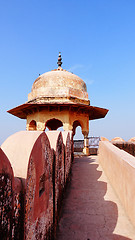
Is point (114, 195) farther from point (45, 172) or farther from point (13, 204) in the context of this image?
point (13, 204)

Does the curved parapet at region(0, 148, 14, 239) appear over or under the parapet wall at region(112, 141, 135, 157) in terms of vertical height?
over

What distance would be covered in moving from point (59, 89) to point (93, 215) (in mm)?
9255

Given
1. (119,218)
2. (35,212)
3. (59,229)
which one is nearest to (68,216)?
(59,229)

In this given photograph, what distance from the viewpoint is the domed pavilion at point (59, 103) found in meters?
10.9

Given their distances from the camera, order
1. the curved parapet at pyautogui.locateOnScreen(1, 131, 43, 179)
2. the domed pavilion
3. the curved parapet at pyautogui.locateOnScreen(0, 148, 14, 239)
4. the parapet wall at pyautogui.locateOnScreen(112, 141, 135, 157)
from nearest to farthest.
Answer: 1. the curved parapet at pyautogui.locateOnScreen(0, 148, 14, 239)
2. the curved parapet at pyautogui.locateOnScreen(1, 131, 43, 179)
3. the parapet wall at pyautogui.locateOnScreen(112, 141, 135, 157)
4. the domed pavilion

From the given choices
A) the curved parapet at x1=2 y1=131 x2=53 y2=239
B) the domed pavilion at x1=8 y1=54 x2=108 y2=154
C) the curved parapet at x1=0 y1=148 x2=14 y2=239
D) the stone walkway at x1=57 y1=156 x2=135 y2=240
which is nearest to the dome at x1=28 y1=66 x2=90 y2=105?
the domed pavilion at x1=8 y1=54 x2=108 y2=154

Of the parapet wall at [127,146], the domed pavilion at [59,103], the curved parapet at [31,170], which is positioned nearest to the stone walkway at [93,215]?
the curved parapet at [31,170]

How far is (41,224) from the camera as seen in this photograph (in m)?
1.81

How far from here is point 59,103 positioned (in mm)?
10172

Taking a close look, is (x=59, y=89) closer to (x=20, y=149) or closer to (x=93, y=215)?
(x=93, y=215)

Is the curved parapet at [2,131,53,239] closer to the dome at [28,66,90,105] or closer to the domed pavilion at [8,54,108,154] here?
the domed pavilion at [8,54,108,154]

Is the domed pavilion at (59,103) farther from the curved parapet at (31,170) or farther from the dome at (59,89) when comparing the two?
the curved parapet at (31,170)

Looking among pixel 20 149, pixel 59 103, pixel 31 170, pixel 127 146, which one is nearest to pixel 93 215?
pixel 31 170

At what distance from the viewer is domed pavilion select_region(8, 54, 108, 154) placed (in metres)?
10.9
